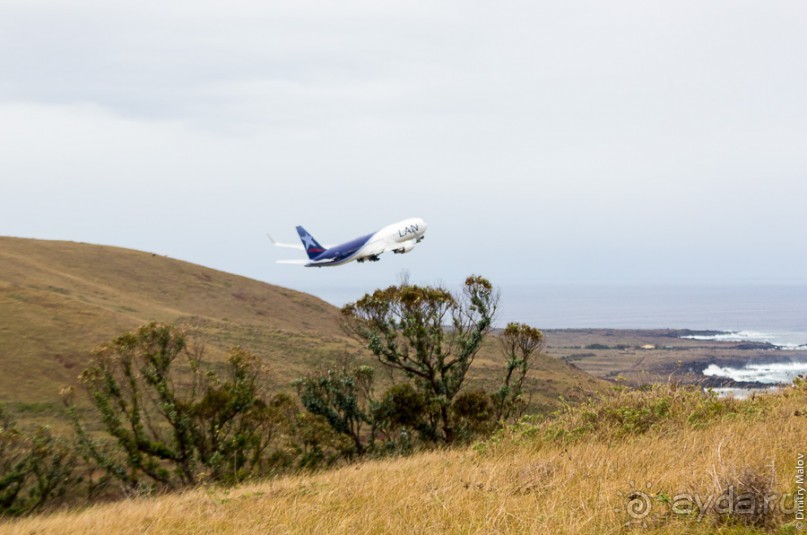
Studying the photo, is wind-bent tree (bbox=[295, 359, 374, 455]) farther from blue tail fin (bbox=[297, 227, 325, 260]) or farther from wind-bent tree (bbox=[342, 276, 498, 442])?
blue tail fin (bbox=[297, 227, 325, 260])

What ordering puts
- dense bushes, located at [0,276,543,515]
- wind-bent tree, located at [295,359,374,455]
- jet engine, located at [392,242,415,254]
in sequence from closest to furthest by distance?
dense bushes, located at [0,276,543,515]
wind-bent tree, located at [295,359,374,455]
jet engine, located at [392,242,415,254]

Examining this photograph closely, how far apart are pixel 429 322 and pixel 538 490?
26.5m

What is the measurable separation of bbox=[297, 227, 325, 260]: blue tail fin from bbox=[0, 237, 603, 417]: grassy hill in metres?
11.4

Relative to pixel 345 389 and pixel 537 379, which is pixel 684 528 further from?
pixel 537 379

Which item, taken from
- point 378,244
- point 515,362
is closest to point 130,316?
point 378,244

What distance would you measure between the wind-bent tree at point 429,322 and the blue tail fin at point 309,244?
3374 centimetres

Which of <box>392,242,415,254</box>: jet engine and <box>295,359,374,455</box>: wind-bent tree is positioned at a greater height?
<box>392,242,415,254</box>: jet engine

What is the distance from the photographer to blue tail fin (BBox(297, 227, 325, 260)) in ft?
222

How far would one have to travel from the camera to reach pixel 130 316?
8125cm

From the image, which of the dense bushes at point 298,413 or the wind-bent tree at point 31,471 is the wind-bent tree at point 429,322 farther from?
the wind-bent tree at point 31,471

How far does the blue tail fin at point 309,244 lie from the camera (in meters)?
67.6

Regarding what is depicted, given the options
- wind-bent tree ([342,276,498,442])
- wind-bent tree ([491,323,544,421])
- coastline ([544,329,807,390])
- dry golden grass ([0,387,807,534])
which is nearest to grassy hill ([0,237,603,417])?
wind-bent tree ([491,323,544,421])

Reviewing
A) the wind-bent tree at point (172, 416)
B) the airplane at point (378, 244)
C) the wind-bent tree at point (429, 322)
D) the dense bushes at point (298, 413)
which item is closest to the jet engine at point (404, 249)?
the airplane at point (378, 244)

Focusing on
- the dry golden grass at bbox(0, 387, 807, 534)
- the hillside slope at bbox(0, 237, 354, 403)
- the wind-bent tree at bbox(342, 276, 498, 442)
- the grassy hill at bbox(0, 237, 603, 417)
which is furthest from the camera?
the hillside slope at bbox(0, 237, 354, 403)
